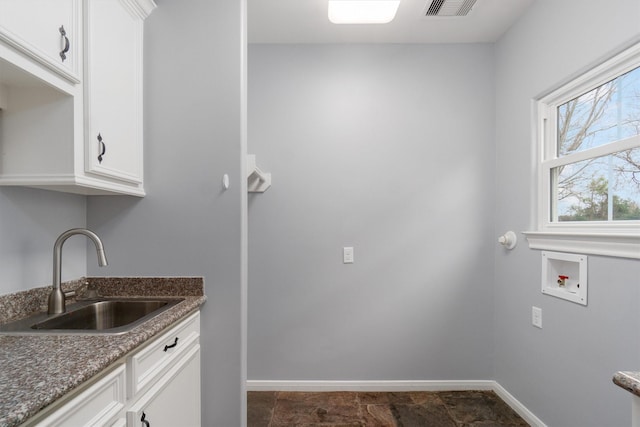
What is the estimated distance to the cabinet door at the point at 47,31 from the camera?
992mm

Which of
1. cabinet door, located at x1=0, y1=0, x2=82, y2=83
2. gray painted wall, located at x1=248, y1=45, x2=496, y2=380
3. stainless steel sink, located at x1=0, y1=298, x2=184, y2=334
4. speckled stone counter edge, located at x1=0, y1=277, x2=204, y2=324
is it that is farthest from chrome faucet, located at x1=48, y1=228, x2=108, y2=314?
gray painted wall, located at x1=248, y1=45, x2=496, y2=380

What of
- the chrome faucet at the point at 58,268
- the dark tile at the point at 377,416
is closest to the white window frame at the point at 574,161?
the dark tile at the point at 377,416

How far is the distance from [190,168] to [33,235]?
0.71m

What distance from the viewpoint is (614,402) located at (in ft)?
5.22

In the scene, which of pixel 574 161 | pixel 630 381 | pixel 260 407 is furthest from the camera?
pixel 260 407

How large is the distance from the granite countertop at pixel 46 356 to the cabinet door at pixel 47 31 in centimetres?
90

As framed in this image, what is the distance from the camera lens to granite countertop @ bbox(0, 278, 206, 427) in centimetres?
72

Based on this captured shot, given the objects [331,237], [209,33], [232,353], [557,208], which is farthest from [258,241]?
[557,208]

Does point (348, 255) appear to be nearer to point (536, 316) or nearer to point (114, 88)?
point (536, 316)

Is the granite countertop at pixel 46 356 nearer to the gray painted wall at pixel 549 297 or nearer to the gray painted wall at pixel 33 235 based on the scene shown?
the gray painted wall at pixel 33 235

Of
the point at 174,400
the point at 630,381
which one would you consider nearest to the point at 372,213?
the point at 174,400

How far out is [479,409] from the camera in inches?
92.6

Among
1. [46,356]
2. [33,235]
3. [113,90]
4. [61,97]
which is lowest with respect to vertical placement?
[46,356]

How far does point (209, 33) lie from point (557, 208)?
7.49ft
